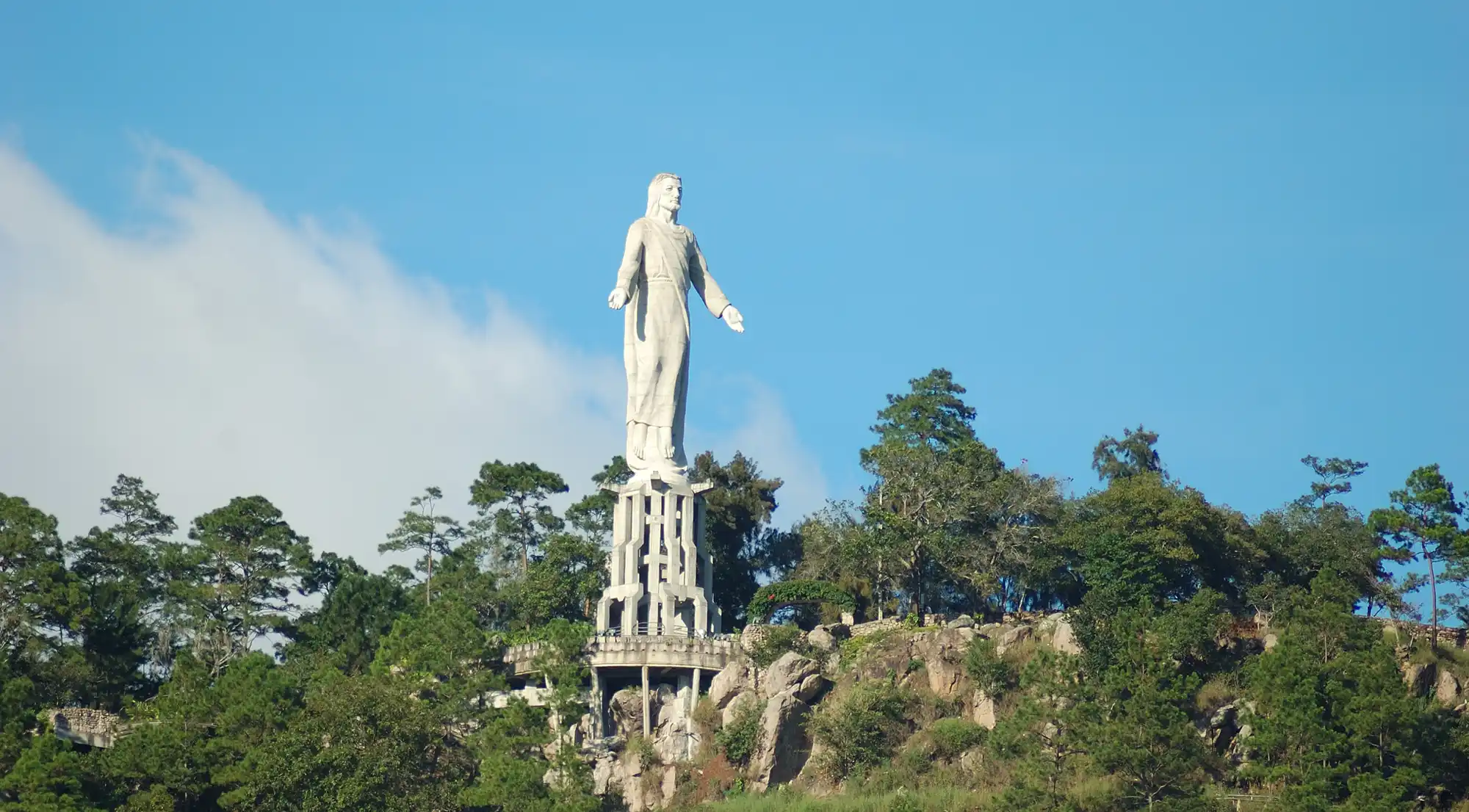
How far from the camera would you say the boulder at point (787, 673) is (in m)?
51.6

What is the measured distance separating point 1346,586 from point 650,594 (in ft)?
46.9

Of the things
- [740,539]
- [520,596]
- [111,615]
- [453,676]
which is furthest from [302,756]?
[740,539]

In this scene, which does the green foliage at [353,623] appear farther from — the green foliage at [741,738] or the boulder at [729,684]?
the green foliage at [741,738]

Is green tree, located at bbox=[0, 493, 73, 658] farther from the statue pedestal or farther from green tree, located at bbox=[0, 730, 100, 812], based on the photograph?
the statue pedestal

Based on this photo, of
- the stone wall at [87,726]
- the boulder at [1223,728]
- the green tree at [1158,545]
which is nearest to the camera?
the boulder at [1223,728]

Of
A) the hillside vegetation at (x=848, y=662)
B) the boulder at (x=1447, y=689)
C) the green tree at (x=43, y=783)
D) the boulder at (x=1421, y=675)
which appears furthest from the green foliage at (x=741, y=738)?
the boulder at (x=1447, y=689)

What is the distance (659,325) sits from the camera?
5647cm

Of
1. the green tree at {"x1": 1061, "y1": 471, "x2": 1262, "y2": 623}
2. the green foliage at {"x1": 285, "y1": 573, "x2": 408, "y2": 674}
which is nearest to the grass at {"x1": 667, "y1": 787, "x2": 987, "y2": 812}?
the green tree at {"x1": 1061, "y1": 471, "x2": 1262, "y2": 623}

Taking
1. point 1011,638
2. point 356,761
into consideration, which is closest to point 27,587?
point 356,761

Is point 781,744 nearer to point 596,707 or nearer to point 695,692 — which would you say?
point 695,692

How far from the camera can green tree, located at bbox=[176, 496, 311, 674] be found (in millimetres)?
60500

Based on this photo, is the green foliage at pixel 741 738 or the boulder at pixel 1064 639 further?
the boulder at pixel 1064 639

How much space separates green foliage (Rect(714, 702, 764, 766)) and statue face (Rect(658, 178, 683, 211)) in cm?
1203

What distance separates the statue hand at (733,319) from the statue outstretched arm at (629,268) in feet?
7.05
